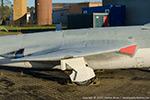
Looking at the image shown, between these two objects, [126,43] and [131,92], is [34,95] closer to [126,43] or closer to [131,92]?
[131,92]

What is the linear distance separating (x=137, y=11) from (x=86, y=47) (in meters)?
27.9

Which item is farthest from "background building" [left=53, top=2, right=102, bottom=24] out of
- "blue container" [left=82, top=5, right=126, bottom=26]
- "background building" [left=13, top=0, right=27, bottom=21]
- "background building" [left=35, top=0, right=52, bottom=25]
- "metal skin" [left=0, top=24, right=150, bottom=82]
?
"metal skin" [left=0, top=24, right=150, bottom=82]

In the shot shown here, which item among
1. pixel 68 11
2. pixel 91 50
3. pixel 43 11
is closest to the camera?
pixel 91 50

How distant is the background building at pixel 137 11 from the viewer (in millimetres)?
31891

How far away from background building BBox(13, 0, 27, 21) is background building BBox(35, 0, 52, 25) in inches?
289

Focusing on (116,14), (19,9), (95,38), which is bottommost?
(95,38)

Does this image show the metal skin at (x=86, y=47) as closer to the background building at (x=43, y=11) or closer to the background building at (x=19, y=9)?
the background building at (x=43, y=11)

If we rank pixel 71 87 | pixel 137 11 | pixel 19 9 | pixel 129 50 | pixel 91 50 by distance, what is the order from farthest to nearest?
pixel 19 9, pixel 137 11, pixel 71 87, pixel 129 50, pixel 91 50

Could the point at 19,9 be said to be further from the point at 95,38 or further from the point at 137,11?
the point at 95,38

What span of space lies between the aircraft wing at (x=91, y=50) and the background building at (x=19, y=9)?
74992 mm

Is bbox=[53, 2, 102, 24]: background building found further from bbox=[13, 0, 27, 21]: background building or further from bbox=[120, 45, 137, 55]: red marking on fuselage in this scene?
bbox=[120, 45, 137, 55]: red marking on fuselage

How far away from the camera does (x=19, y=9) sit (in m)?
86.2

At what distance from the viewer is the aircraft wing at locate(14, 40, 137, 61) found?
321 inches

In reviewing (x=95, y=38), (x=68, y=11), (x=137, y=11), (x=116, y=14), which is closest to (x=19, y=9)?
(x=68, y=11)
